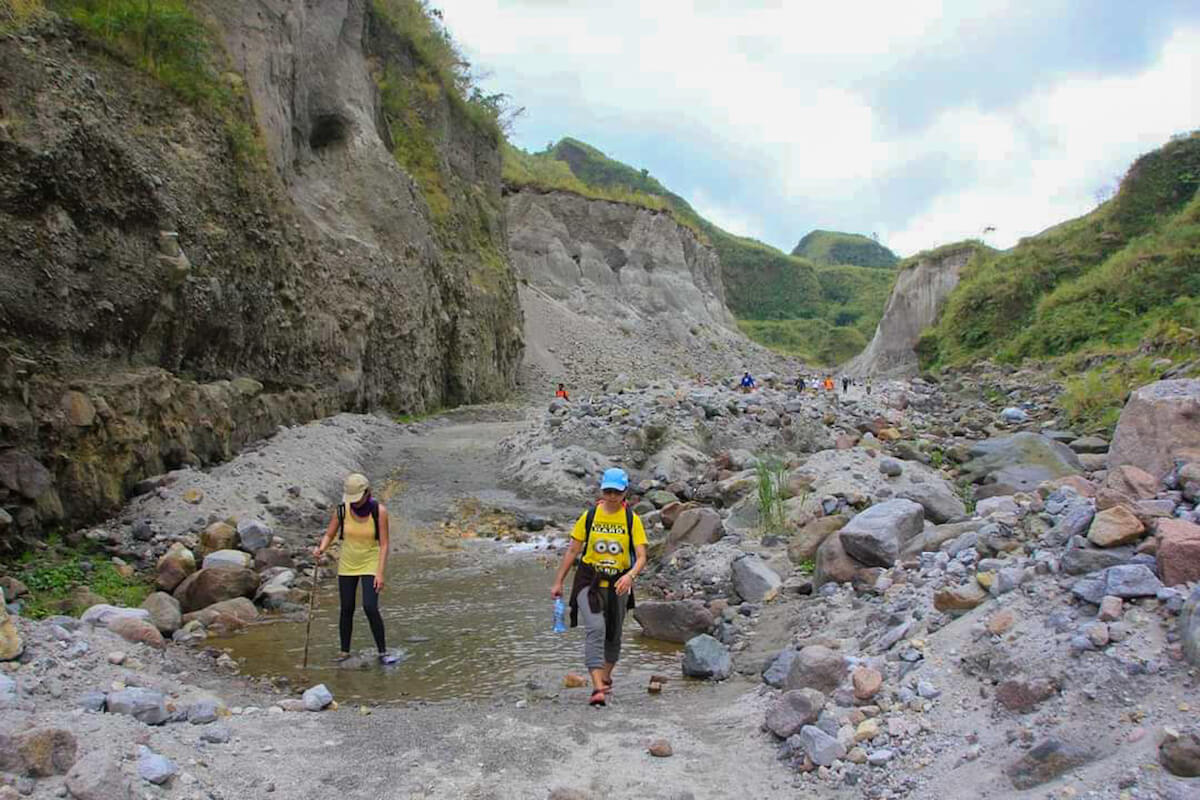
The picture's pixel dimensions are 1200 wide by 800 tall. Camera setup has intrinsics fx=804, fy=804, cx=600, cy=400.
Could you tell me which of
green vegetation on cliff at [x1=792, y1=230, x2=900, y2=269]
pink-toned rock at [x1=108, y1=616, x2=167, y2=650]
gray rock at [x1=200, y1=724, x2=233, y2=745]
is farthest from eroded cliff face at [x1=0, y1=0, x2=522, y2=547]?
green vegetation on cliff at [x1=792, y1=230, x2=900, y2=269]

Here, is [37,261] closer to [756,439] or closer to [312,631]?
[312,631]

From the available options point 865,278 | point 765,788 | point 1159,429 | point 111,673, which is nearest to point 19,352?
point 111,673

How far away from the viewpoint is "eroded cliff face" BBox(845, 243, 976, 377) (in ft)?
159

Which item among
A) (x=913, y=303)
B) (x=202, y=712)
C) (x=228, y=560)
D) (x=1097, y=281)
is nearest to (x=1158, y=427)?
(x=202, y=712)

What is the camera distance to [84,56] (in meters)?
10.9

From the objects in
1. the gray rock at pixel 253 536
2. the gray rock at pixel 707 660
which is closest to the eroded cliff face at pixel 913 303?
the gray rock at pixel 253 536

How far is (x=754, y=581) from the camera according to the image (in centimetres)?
757

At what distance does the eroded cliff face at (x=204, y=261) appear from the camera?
345 inches

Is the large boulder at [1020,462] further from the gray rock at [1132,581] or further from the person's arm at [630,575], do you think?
the person's arm at [630,575]

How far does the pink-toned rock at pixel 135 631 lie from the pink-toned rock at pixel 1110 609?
632 cm

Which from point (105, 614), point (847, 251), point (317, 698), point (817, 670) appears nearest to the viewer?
point (817, 670)

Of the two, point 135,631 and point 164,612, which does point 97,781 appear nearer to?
point 135,631

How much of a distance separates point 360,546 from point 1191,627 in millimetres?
5472

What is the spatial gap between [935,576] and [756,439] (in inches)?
395
